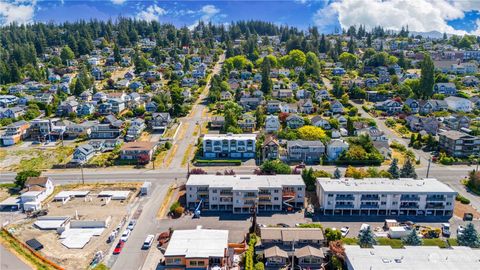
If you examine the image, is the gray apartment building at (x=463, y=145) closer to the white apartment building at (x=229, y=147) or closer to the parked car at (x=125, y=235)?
the white apartment building at (x=229, y=147)

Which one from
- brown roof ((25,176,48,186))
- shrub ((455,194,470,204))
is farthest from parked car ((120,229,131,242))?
shrub ((455,194,470,204))

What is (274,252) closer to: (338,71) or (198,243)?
(198,243)

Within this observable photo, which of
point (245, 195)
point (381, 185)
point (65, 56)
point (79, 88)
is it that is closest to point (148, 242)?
point (245, 195)

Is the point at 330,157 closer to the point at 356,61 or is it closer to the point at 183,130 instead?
the point at 183,130

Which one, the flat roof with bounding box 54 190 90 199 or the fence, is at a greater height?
the flat roof with bounding box 54 190 90 199

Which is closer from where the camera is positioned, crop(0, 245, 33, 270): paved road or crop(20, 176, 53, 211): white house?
crop(0, 245, 33, 270): paved road

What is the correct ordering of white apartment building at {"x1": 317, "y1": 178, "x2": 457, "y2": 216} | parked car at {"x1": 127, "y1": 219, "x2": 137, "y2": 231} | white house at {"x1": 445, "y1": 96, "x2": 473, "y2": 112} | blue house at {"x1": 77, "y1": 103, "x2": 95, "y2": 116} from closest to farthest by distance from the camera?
parked car at {"x1": 127, "y1": 219, "x2": 137, "y2": 231} → white apartment building at {"x1": 317, "y1": 178, "x2": 457, "y2": 216} → blue house at {"x1": 77, "y1": 103, "x2": 95, "y2": 116} → white house at {"x1": 445, "y1": 96, "x2": 473, "y2": 112}

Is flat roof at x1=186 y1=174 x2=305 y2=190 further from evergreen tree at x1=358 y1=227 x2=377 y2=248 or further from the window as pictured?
the window
